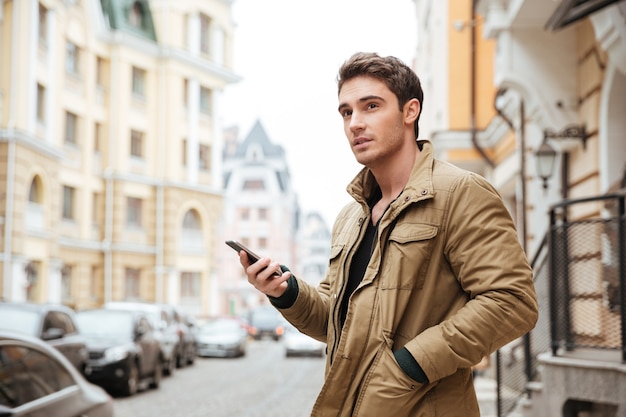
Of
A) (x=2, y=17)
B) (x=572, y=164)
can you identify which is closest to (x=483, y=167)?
(x=572, y=164)

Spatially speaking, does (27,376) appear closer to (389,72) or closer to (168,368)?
(389,72)

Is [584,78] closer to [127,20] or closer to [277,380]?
[277,380]

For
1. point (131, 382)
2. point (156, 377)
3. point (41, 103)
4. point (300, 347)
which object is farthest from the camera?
point (41, 103)

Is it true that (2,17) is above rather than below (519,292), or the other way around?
above

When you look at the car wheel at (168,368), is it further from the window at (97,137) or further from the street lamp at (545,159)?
the window at (97,137)

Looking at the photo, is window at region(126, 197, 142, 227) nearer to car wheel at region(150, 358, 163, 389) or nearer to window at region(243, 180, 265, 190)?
car wheel at region(150, 358, 163, 389)

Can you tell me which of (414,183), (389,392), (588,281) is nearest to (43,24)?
(588,281)

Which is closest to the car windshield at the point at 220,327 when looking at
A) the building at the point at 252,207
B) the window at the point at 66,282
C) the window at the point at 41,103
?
the window at the point at 66,282

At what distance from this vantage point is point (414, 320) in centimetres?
275

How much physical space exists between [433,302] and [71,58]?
140 ft

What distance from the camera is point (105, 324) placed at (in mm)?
19719

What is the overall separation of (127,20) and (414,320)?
4737 cm

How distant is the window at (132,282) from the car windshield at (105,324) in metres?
27.8

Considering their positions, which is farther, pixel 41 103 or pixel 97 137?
pixel 97 137
